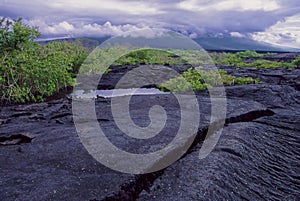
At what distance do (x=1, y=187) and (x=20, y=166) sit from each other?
97 cm

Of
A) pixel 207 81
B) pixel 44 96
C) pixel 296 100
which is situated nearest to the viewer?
pixel 296 100

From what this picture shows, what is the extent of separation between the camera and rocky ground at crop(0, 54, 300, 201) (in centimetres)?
557

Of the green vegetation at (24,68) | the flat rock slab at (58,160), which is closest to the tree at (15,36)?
the green vegetation at (24,68)

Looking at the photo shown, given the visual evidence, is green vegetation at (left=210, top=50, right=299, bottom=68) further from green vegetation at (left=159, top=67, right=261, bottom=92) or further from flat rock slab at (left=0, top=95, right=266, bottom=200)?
flat rock slab at (left=0, top=95, right=266, bottom=200)

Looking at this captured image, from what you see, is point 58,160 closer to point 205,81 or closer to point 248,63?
point 205,81

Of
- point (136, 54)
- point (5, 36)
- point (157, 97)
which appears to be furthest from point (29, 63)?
point (136, 54)

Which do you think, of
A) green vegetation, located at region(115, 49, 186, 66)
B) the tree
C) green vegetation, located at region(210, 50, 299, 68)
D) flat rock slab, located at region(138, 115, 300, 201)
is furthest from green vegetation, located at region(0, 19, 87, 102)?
green vegetation, located at region(210, 50, 299, 68)

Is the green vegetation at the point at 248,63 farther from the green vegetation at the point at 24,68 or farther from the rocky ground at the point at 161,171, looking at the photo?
the rocky ground at the point at 161,171

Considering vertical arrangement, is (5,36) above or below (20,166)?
above

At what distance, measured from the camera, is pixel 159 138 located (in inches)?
308

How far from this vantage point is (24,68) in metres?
16.3

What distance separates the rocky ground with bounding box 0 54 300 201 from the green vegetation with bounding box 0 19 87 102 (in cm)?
636

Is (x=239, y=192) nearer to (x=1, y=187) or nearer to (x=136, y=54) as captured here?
(x=1, y=187)

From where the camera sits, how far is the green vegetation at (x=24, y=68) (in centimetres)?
1619
